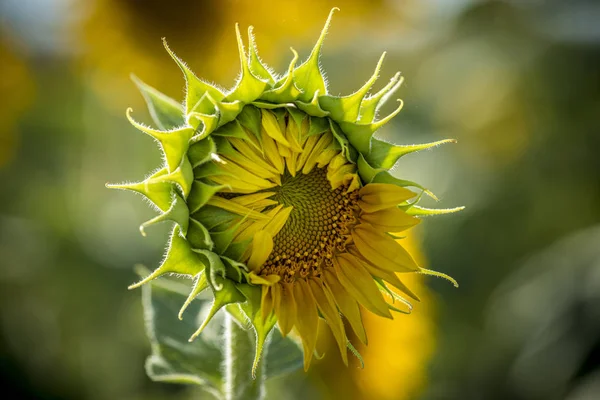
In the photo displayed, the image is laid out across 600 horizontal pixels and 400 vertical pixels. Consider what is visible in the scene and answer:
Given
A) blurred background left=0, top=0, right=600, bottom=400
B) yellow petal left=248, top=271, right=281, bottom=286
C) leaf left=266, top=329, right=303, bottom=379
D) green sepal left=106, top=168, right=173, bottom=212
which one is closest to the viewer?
green sepal left=106, top=168, right=173, bottom=212

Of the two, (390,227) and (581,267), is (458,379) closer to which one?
(581,267)

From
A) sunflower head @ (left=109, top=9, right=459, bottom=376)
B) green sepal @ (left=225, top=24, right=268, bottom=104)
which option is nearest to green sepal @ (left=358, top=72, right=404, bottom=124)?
sunflower head @ (left=109, top=9, right=459, bottom=376)

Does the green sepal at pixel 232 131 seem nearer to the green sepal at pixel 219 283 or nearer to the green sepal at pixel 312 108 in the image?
the green sepal at pixel 312 108

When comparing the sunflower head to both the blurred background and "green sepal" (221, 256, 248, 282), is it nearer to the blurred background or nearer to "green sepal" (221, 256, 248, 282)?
"green sepal" (221, 256, 248, 282)

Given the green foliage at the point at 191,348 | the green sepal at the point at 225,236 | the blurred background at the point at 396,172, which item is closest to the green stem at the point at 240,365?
the green foliage at the point at 191,348

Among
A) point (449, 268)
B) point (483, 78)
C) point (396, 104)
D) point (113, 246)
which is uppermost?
point (483, 78)

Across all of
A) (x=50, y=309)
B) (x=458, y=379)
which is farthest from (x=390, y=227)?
(x=50, y=309)
